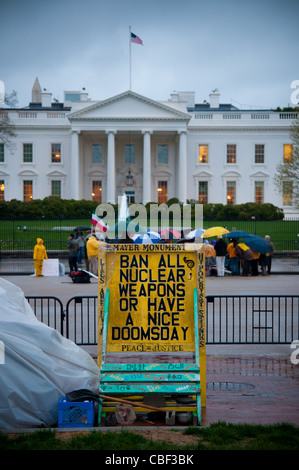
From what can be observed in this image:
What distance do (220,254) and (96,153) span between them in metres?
44.8

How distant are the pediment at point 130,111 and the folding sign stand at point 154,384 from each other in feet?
179

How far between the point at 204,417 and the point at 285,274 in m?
17.2

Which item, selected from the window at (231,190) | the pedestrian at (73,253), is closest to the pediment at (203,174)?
the window at (231,190)

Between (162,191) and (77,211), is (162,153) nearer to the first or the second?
(162,191)

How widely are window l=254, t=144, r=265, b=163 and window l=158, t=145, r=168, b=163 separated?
10650mm

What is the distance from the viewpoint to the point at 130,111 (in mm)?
59344

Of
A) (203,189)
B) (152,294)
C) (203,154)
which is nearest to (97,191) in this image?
(203,189)

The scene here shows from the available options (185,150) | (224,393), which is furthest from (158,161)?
(224,393)

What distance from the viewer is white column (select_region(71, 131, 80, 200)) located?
58.4 metres

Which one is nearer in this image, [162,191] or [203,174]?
[203,174]

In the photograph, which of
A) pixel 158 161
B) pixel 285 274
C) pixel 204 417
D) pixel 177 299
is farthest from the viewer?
pixel 158 161

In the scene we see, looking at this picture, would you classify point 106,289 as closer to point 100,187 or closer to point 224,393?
point 224,393

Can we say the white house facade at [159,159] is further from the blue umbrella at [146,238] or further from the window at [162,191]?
the blue umbrella at [146,238]

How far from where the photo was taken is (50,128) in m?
62.2
